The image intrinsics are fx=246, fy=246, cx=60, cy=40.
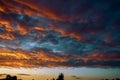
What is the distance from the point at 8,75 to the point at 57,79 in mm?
36486

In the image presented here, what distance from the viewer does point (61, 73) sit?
185 m

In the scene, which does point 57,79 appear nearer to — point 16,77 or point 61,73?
point 61,73

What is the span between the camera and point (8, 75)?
176125 millimetres

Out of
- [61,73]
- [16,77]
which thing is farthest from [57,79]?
[16,77]

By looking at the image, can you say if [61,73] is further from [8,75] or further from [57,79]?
[8,75]

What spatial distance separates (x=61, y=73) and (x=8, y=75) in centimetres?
3903

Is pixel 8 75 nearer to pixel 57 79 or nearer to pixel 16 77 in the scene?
pixel 16 77

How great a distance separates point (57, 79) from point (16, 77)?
30886mm

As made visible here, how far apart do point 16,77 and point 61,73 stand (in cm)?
3352

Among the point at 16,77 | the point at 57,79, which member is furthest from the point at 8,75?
the point at 57,79

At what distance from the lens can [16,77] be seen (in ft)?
577

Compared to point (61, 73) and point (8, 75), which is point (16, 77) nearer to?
point (8, 75)
